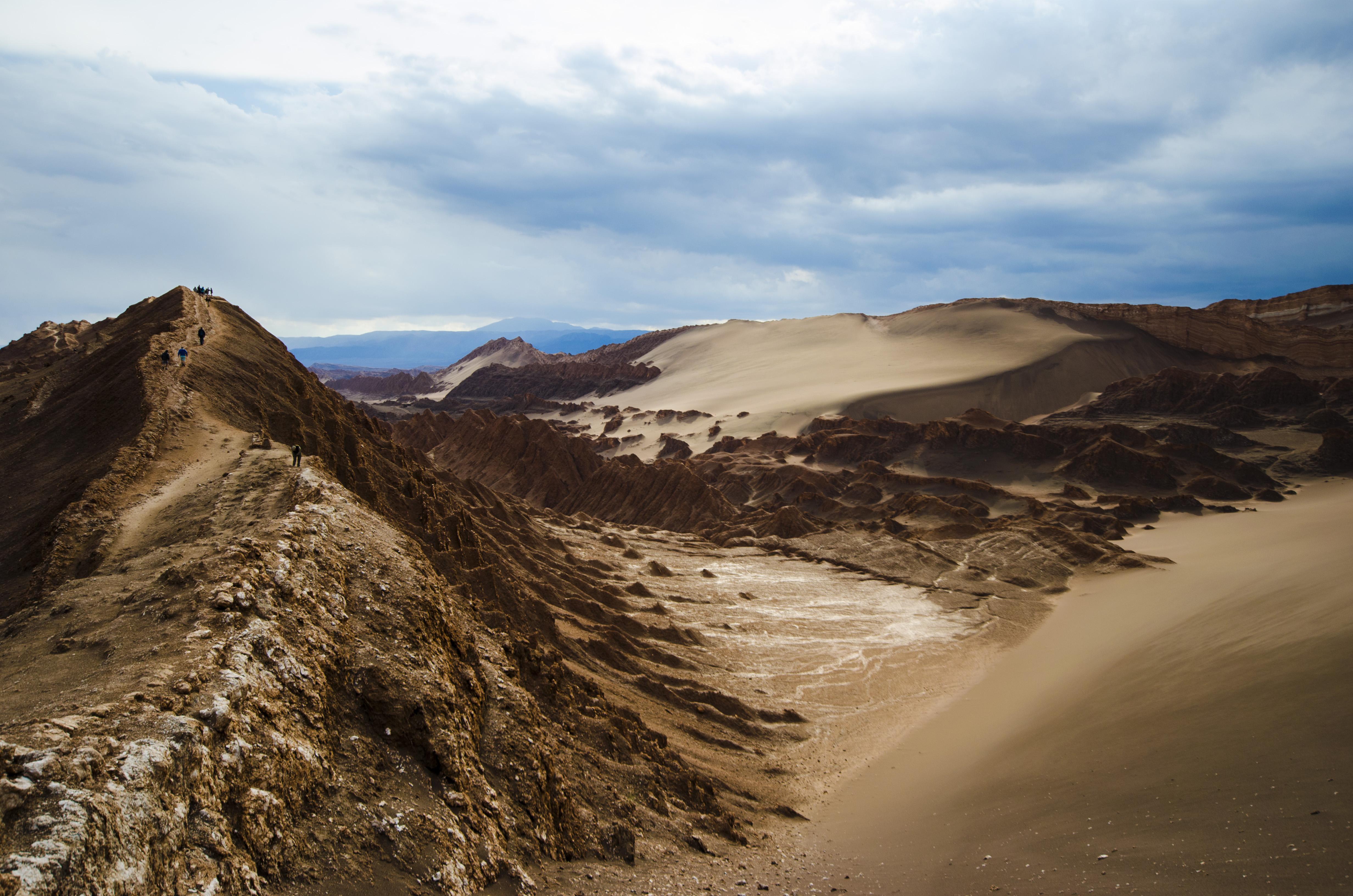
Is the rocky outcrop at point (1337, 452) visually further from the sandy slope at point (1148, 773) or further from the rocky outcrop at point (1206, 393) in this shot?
the sandy slope at point (1148, 773)

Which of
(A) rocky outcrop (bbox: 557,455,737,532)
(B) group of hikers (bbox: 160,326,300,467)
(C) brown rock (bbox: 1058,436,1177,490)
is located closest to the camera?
(B) group of hikers (bbox: 160,326,300,467)

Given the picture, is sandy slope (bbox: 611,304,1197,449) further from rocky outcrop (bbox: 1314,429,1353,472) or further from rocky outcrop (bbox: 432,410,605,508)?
rocky outcrop (bbox: 1314,429,1353,472)

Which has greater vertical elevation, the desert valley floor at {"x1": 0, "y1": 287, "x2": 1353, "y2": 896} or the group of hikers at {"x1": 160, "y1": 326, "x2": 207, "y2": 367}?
the group of hikers at {"x1": 160, "y1": 326, "x2": 207, "y2": 367}

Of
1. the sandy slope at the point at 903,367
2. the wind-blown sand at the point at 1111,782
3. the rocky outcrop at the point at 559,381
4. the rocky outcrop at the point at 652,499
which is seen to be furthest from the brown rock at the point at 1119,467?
the rocky outcrop at the point at 559,381

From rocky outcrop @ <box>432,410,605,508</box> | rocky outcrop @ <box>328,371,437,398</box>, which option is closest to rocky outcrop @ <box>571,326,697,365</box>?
rocky outcrop @ <box>328,371,437,398</box>

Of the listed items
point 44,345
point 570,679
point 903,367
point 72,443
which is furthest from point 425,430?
point 903,367

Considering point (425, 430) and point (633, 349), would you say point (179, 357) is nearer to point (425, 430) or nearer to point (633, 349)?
point (425, 430)
